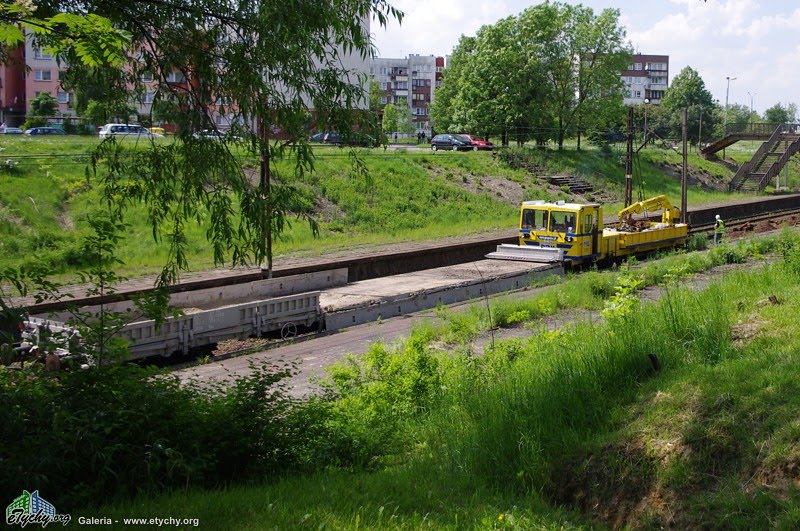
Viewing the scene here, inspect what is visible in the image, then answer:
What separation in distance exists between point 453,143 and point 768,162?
26847 millimetres

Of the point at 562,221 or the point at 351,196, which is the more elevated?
the point at 351,196

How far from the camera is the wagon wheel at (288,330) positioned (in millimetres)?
18616

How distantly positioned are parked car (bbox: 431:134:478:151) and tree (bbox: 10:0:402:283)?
169 feet

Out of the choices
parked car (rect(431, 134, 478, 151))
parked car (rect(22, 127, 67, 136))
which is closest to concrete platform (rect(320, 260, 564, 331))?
parked car (rect(22, 127, 67, 136))

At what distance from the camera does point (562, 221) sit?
27.3 m

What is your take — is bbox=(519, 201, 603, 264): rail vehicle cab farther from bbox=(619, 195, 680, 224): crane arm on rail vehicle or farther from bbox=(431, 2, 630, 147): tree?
bbox=(431, 2, 630, 147): tree

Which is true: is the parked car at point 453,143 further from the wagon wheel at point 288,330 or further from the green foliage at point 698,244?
the wagon wheel at point 288,330

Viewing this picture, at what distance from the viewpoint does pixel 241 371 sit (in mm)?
14922

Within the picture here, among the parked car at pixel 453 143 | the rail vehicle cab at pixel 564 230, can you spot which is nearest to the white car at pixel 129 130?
the rail vehicle cab at pixel 564 230

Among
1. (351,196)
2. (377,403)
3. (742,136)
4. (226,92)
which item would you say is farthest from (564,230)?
(742,136)

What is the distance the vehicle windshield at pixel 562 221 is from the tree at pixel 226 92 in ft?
61.3

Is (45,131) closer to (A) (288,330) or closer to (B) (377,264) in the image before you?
(B) (377,264)

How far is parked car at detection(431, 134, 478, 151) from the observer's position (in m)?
60.3

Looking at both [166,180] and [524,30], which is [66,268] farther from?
[524,30]
